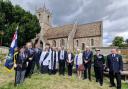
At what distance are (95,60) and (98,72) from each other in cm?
62

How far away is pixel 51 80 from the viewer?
1106cm

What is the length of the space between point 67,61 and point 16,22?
29906 millimetres

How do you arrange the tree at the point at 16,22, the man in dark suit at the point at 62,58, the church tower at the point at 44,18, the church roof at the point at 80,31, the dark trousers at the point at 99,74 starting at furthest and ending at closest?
the church tower at the point at 44,18, the church roof at the point at 80,31, the tree at the point at 16,22, the man in dark suit at the point at 62,58, the dark trousers at the point at 99,74

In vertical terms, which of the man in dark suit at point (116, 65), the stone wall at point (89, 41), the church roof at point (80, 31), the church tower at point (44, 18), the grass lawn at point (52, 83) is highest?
the church tower at point (44, 18)

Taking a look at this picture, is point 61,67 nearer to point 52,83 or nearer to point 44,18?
point 52,83

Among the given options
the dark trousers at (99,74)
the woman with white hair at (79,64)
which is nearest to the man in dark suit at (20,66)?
the woman with white hair at (79,64)

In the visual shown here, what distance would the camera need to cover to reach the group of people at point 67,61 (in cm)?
1110

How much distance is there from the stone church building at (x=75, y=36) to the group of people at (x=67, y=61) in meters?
37.8

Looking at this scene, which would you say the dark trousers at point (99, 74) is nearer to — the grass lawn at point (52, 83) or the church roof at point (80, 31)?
the grass lawn at point (52, 83)

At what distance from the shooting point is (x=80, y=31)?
55.2 metres

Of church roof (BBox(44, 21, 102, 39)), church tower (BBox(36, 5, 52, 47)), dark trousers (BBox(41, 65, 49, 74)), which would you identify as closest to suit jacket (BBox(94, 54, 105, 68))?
dark trousers (BBox(41, 65, 49, 74))

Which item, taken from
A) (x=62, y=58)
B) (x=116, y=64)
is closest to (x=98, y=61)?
(x=116, y=64)

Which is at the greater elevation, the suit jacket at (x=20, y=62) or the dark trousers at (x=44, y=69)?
the suit jacket at (x=20, y=62)

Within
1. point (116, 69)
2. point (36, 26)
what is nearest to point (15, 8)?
point (36, 26)
